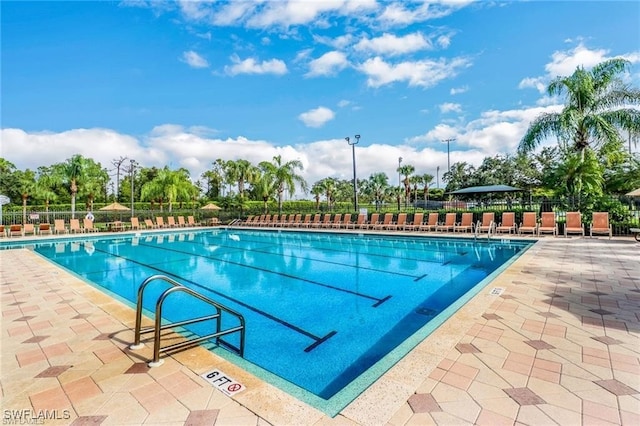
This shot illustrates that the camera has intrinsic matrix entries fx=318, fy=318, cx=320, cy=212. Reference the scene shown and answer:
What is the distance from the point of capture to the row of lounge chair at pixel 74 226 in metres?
16.1

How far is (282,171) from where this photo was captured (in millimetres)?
23328

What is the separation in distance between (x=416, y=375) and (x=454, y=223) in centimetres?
1263

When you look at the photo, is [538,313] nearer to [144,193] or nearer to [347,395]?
[347,395]

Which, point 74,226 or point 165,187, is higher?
point 165,187

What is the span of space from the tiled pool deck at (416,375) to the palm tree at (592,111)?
10407mm

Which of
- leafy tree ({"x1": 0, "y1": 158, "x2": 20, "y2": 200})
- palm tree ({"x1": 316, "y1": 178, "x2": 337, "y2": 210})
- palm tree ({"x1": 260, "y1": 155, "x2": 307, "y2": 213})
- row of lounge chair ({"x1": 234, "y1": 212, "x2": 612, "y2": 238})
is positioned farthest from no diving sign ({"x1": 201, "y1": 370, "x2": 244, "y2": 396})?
palm tree ({"x1": 316, "y1": 178, "x2": 337, "y2": 210})

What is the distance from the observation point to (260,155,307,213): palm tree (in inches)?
920

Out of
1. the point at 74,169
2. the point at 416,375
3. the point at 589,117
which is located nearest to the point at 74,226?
the point at 74,169

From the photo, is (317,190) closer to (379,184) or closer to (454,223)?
(379,184)

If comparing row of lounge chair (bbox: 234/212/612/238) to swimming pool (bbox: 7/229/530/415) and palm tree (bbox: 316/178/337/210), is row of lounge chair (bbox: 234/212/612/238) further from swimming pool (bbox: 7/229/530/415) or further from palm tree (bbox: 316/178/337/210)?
palm tree (bbox: 316/178/337/210)

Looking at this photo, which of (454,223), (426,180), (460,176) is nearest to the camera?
(454,223)

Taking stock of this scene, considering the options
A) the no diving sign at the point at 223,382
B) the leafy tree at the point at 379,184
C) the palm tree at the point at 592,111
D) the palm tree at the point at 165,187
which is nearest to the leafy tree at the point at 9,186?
the palm tree at the point at 165,187

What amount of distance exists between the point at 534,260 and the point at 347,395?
672 cm

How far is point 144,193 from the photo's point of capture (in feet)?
94.3
